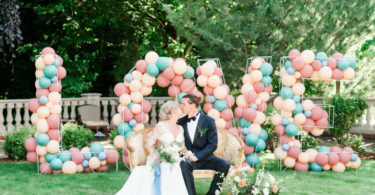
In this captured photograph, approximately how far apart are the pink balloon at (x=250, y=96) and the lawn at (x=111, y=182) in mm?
1358

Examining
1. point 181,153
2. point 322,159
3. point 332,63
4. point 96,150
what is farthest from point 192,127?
point 332,63

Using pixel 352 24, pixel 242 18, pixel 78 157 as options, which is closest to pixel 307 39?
pixel 352 24

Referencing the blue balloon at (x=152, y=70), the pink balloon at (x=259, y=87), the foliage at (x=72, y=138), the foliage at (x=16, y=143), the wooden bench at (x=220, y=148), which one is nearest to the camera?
the wooden bench at (x=220, y=148)

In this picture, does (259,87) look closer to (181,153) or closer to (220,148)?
(220,148)

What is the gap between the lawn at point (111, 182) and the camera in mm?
6441

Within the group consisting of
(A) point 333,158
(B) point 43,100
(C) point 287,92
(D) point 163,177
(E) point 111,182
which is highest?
(C) point 287,92

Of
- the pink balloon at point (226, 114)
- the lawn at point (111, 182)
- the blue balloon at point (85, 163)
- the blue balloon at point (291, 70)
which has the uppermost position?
the blue balloon at point (291, 70)

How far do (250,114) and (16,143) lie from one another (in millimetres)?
4709

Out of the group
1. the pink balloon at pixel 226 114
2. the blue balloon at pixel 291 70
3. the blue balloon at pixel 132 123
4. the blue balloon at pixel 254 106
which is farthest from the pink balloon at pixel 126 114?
the blue balloon at pixel 291 70

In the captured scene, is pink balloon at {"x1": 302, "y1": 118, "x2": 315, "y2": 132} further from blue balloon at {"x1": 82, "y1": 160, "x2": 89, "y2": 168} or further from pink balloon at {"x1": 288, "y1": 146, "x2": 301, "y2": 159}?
blue balloon at {"x1": 82, "y1": 160, "x2": 89, "y2": 168}

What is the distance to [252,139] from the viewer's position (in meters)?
7.58

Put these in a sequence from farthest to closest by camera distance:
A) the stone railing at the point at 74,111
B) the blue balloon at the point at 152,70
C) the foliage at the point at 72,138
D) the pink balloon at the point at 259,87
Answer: the stone railing at the point at 74,111 → the foliage at the point at 72,138 → the pink balloon at the point at 259,87 → the blue balloon at the point at 152,70

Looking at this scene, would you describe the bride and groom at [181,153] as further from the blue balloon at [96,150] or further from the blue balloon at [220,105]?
the blue balloon at [96,150]

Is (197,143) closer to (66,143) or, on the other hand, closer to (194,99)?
(194,99)
